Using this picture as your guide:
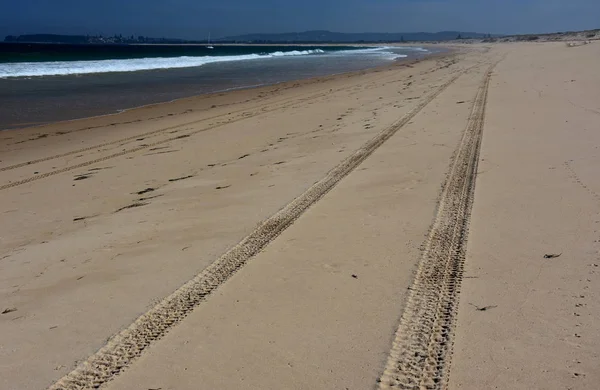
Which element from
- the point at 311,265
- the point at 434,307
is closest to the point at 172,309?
the point at 311,265

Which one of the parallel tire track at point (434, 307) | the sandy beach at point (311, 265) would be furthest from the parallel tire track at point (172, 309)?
the parallel tire track at point (434, 307)

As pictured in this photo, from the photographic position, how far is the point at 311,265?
372 centimetres

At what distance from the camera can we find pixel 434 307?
3.05 metres

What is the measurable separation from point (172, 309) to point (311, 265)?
1029mm

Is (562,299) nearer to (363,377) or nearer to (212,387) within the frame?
(363,377)

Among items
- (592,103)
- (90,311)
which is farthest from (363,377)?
(592,103)

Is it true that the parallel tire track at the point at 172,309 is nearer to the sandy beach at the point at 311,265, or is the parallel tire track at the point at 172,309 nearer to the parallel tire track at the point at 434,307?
the sandy beach at the point at 311,265

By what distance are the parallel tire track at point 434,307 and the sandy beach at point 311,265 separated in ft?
0.05

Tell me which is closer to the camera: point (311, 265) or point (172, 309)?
point (172, 309)

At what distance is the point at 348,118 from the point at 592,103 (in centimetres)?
472

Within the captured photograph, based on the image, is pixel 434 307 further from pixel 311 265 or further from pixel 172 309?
pixel 172 309

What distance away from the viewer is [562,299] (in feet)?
10.1

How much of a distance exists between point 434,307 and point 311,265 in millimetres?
975

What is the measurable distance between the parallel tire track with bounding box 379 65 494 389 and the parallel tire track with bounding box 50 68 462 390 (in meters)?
1.21
